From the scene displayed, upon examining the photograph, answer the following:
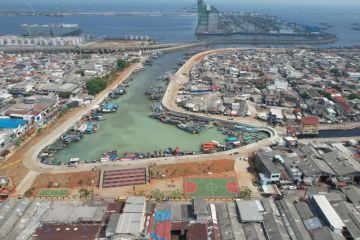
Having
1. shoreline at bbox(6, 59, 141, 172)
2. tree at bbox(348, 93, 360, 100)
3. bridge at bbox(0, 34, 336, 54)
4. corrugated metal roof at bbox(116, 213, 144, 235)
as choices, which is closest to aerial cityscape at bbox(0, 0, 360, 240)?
corrugated metal roof at bbox(116, 213, 144, 235)

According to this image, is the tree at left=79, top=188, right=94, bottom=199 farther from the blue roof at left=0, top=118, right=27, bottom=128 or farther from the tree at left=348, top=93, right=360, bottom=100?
the tree at left=348, top=93, right=360, bottom=100

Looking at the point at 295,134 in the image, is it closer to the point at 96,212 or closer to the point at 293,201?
the point at 293,201

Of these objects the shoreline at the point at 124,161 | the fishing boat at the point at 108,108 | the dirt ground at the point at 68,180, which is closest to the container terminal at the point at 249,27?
the fishing boat at the point at 108,108

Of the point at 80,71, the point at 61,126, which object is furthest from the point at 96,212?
the point at 80,71

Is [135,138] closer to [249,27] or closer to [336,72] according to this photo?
[336,72]

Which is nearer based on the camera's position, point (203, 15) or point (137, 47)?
point (137, 47)

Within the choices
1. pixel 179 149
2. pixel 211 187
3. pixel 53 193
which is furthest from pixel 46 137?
pixel 211 187

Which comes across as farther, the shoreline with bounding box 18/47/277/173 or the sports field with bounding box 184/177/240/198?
the shoreline with bounding box 18/47/277/173
